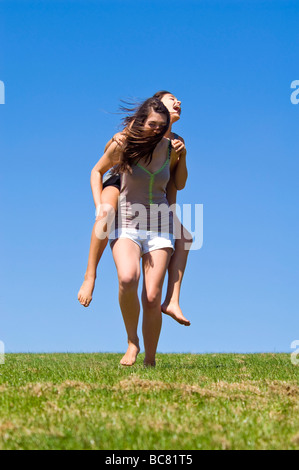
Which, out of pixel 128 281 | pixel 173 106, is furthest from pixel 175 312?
pixel 173 106

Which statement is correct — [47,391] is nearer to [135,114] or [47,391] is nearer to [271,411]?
[271,411]

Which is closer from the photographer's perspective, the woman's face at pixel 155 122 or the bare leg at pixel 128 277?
the bare leg at pixel 128 277

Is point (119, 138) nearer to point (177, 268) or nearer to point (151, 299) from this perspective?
point (177, 268)

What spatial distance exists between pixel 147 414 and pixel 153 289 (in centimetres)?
324

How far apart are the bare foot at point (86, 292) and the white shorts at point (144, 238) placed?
0.58 metres

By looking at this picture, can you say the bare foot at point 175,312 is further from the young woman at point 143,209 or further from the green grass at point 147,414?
the green grass at point 147,414

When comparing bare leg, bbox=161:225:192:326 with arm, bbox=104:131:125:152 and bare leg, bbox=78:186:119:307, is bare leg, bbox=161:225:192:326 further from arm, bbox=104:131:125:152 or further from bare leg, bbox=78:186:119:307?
arm, bbox=104:131:125:152

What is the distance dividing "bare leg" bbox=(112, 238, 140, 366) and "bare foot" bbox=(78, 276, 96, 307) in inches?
15.1

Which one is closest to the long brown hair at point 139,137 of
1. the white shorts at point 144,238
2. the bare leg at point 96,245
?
the bare leg at point 96,245

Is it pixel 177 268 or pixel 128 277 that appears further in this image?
pixel 177 268

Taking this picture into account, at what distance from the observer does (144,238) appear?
288 inches

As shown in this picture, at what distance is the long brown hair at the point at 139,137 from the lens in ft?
23.4

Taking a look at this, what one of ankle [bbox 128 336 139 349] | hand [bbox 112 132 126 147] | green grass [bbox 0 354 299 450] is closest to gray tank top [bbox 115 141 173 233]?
hand [bbox 112 132 126 147]
